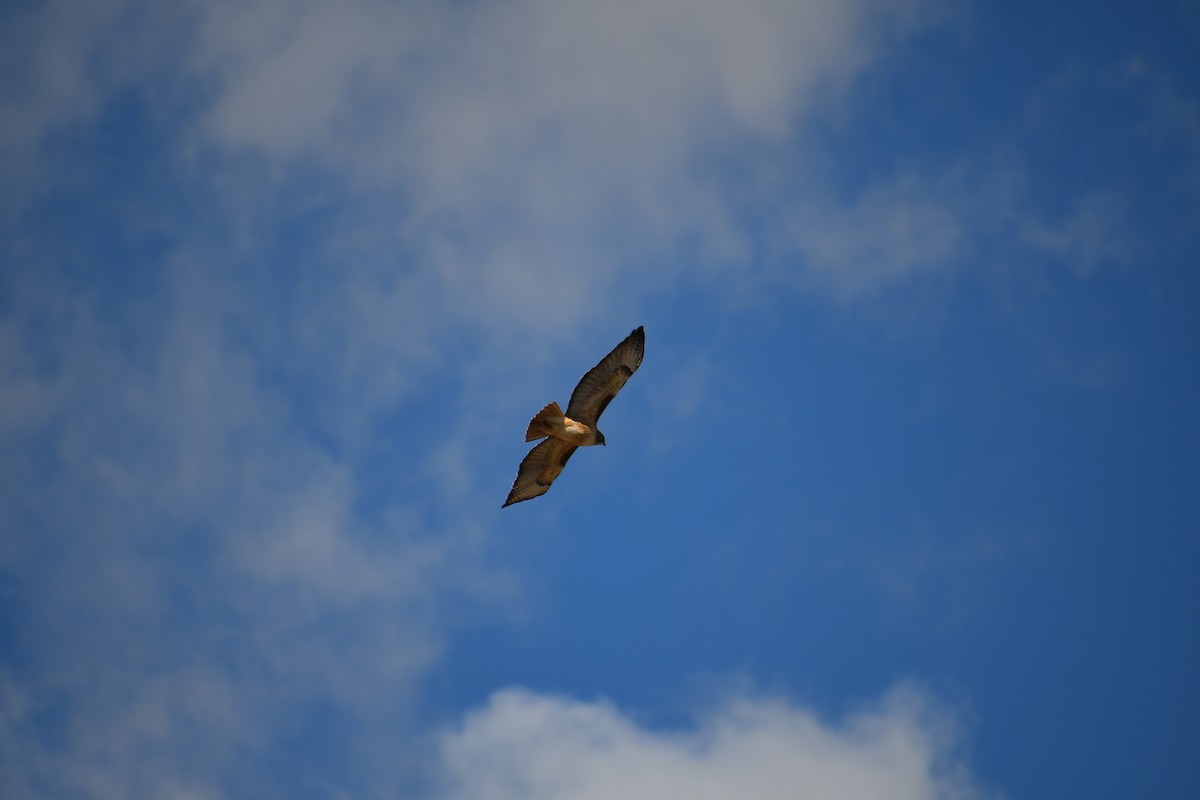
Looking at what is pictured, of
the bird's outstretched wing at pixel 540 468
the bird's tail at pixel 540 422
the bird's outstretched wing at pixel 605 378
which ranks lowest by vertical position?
the bird's tail at pixel 540 422

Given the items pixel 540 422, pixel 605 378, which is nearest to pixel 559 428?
pixel 540 422

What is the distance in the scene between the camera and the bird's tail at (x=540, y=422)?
24.1 metres

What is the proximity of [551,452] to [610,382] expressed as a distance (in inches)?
97.5

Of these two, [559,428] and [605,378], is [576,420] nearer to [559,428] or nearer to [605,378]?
[559,428]

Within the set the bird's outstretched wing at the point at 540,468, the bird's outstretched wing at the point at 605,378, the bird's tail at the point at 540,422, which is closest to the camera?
the bird's tail at the point at 540,422

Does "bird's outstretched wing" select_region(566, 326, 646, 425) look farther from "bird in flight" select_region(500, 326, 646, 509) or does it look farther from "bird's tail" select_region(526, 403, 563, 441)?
"bird's tail" select_region(526, 403, 563, 441)

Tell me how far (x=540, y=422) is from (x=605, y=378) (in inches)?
84.1

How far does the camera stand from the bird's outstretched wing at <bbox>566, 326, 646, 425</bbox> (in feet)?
83.1

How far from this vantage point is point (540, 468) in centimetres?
2677

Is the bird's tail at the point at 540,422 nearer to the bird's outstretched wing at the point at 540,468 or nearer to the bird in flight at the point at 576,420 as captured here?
the bird in flight at the point at 576,420

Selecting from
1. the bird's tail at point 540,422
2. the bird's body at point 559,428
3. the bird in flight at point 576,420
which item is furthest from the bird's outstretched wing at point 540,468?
the bird's tail at point 540,422

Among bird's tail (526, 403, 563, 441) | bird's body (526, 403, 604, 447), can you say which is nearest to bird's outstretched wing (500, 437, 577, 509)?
bird's body (526, 403, 604, 447)

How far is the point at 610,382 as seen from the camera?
25594 millimetres

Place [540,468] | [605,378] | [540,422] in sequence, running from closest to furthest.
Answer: [540,422]
[605,378]
[540,468]
